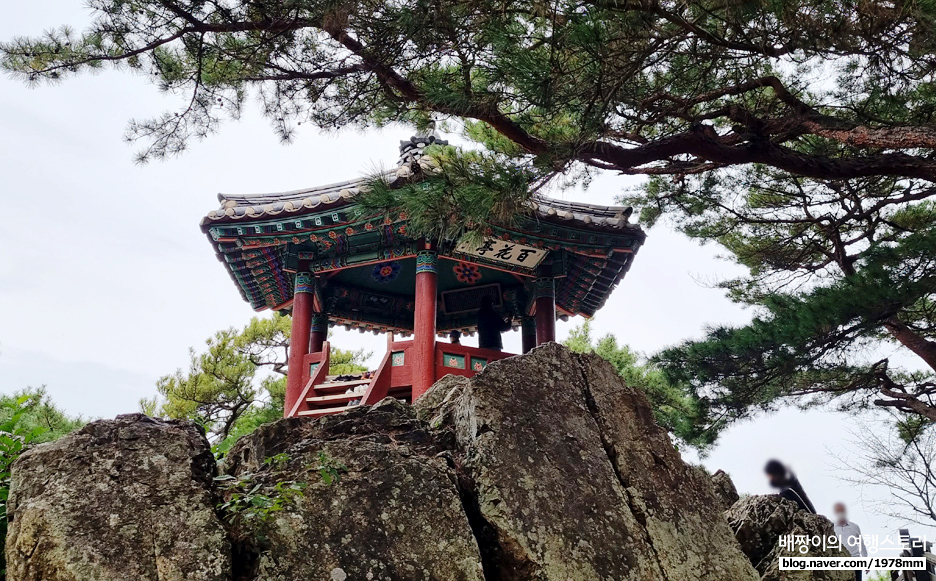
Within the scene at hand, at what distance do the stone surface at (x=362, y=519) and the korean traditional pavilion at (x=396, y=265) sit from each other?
408 cm

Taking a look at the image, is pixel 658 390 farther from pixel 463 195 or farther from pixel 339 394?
pixel 463 195

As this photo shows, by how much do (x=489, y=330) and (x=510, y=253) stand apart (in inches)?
52.0

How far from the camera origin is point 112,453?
3.09m

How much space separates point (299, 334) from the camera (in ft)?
30.3

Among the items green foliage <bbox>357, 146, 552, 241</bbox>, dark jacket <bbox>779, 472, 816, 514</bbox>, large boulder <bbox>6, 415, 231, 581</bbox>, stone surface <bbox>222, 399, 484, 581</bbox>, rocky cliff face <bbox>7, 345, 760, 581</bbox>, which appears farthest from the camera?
dark jacket <bbox>779, 472, 816, 514</bbox>

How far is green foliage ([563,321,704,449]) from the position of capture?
8.09m

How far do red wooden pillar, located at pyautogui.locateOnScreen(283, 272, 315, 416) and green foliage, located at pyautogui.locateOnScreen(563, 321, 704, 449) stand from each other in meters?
3.50

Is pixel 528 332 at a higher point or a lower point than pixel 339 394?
higher

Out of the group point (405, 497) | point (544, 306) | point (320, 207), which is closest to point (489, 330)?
point (544, 306)

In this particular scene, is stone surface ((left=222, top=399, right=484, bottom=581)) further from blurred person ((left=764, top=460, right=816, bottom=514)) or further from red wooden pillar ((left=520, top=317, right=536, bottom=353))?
red wooden pillar ((left=520, top=317, right=536, bottom=353))

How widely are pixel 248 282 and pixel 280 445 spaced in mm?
Answer: 7231

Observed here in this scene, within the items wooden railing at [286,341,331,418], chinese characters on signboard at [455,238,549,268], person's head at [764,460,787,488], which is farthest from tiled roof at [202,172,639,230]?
person's head at [764,460,787,488]

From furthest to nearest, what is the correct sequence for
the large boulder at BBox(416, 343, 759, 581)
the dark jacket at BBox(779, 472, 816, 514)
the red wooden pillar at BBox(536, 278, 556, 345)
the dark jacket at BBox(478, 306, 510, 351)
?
1. the dark jacket at BBox(478, 306, 510, 351)
2. the red wooden pillar at BBox(536, 278, 556, 345)
3. the dark jacket at BBox(779, 472, 816, 514)
4. the large boulder at BBox(416, 343, 759, 581)

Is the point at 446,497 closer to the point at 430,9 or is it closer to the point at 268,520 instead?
the point at 268,520
